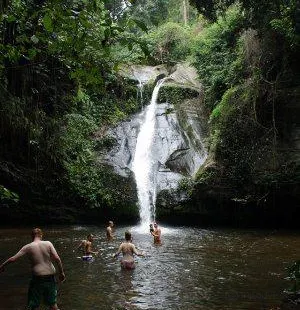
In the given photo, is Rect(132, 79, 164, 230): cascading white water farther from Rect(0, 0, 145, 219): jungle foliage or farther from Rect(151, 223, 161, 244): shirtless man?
Rect(151, 223, 161, 244): shirtless man

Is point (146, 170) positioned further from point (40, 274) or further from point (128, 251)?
point (40, 274)

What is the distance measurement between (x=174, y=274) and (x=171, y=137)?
Answer: 1399 centimetres

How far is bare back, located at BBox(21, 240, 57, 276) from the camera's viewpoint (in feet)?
19.5

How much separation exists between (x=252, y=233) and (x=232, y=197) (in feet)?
6.63

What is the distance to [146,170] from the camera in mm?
21516

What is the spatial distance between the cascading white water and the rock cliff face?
26 cm

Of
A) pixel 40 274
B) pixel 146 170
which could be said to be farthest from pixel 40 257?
pixel 146 170

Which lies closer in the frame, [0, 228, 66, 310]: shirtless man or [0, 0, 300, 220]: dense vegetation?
[0, 228, 66, 310]: shirtless man

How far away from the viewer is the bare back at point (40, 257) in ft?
19.5

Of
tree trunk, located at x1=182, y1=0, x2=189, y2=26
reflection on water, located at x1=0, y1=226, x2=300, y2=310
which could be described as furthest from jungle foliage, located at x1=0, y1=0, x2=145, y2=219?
tree trunk, located at x1=182, y1=0, x2=189, y2=26

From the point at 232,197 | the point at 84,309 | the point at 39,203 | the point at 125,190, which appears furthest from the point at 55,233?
the point at 84,309

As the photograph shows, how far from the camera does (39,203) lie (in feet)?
64.7

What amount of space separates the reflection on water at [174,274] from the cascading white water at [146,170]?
12.5 feet

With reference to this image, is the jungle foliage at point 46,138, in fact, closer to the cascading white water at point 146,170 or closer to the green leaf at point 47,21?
the cascading white water at point 146,170
